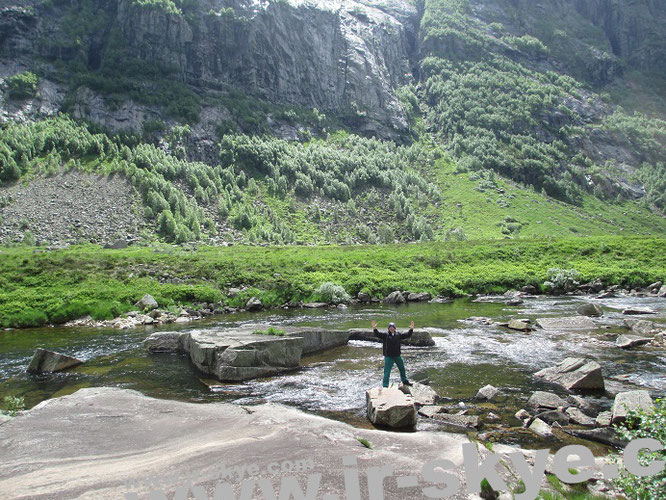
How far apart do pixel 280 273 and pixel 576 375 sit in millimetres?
34537

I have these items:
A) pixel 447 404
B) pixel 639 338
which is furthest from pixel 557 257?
pixel 447 404

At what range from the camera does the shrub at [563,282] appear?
44.3m

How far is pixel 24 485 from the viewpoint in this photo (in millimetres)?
7590

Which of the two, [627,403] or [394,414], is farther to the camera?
[394,414]

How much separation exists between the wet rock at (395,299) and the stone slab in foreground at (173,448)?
2963cm

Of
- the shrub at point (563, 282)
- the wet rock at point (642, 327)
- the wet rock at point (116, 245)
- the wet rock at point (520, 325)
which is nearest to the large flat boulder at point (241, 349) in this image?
the wet rock at point (520, 325)

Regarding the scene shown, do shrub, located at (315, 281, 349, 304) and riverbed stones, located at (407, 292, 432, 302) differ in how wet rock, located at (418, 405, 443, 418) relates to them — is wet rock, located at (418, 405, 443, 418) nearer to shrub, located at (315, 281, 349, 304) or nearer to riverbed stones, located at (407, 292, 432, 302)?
shrub, located at (315, 281, 349, 304)

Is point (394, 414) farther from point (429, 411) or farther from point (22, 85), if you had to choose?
point (22, 85)

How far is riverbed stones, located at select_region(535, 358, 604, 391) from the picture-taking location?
15081 mm

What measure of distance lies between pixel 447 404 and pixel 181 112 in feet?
450

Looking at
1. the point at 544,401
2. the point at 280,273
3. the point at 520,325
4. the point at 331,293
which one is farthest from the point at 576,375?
the point at 280,273

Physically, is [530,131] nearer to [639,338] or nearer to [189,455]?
[639,338]

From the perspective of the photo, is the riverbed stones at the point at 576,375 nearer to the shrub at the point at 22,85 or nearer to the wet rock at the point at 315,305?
the wet rock at the point at 315,305

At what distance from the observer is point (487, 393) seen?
14375 millimetres
